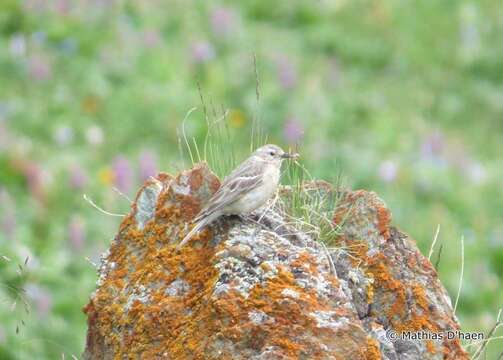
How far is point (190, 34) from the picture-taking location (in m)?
15.8

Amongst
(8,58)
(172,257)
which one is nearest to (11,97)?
(8,58)

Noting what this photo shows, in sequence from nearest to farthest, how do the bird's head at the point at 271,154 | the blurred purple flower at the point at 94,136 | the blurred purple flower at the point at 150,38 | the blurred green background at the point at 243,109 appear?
1. the bird's head at the point at 271,154
2. the blurred green background at the point at 243,109
3. the blurred purple flower at the point at 94,136
4. the blurred purple flower at the point at 150,38

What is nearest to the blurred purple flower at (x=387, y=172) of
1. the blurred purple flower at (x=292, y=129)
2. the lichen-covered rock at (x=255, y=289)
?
the blurred purple flower at (x=292, y=129)

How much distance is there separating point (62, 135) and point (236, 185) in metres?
7.35

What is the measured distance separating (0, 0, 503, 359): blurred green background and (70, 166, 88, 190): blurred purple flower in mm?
15

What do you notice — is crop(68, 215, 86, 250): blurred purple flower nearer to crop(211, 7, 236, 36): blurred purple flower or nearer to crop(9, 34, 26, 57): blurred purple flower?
crop(9, 34, 26, 57): blurred purple flower

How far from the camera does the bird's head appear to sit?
22.1 feet

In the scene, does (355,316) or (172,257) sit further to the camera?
(172,257)

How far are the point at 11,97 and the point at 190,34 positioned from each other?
3.25 metres

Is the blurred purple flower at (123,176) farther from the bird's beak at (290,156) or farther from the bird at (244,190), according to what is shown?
the bird at (244,190)

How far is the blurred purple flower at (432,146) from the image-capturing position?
586 inches

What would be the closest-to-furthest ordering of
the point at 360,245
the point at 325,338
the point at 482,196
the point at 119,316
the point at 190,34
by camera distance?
the point at 325,338
the point at 119,316
the point at 360,245
the point at 482,196
the point at 190,34

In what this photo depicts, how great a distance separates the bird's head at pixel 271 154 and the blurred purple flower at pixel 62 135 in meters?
6.67

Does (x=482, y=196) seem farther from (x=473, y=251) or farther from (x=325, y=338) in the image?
(x=325, y=338)
